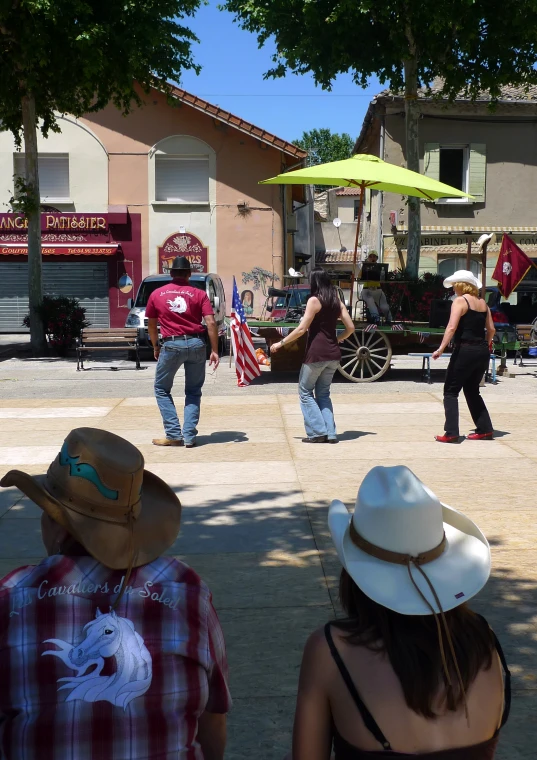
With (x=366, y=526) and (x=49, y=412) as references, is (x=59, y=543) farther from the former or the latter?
(x=49, y=412)

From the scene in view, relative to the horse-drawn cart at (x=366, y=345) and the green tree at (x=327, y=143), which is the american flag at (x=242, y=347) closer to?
the horse-drawn cart at (x=366, y=345)

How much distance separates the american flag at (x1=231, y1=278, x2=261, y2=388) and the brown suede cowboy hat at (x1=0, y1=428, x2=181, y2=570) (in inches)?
367

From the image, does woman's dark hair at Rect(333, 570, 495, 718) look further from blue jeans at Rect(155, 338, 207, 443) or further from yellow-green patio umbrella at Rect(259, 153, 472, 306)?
yellow-green patio umbrella at Rect(259, 153, 472, 306)

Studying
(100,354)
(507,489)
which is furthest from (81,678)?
(100,354)

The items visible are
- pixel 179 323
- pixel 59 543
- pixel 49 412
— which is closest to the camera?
pixel 59 543

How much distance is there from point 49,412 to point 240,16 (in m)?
14.5

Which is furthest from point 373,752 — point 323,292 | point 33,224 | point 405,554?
point 33,224

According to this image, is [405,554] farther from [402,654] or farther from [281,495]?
[281,495]

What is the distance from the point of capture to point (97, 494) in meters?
1.95

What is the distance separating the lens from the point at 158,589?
1.99m

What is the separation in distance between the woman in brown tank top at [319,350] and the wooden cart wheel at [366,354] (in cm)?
518

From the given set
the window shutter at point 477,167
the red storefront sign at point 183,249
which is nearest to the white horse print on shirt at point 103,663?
the red storefront sign at point 183,249

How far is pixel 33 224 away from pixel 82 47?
4.23 metres

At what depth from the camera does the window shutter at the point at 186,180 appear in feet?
95.7
